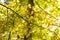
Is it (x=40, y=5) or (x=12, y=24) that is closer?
(x=12, y=24)

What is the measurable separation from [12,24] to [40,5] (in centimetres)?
101

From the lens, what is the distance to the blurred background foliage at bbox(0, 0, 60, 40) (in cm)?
346

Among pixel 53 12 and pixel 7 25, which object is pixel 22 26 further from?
pixel 53 12

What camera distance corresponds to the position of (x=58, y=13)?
13.6 feet

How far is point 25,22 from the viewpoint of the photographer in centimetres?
349

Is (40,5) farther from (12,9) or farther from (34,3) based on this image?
(12,9)

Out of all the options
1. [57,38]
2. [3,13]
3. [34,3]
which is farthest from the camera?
[34,3]

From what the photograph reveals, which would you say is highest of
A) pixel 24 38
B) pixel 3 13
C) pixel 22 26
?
pixel 3 13

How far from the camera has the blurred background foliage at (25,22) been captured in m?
3.46

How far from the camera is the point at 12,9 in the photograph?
3588mm

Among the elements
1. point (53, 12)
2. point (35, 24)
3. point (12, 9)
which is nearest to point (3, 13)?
point (12, 9)

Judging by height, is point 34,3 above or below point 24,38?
above

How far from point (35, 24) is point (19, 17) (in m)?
0.38

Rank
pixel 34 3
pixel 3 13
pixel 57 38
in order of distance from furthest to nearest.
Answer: pixel 34 3 < pixel 3 13 < pixel 57 38
